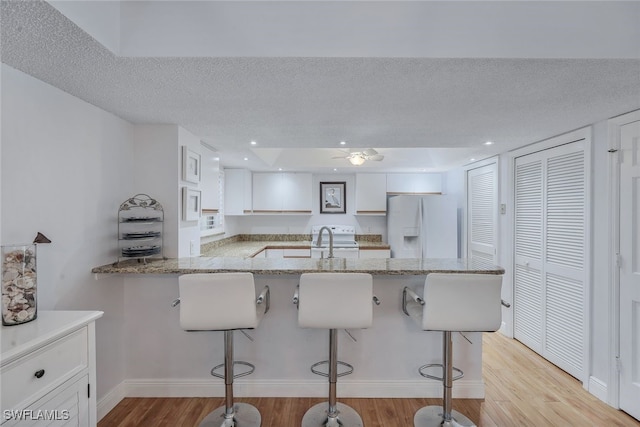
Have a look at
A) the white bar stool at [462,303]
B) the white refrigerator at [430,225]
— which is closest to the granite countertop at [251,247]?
the white refrigerator at [430,225]

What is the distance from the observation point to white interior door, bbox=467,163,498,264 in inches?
150

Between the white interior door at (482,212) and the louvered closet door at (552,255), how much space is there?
371 mm

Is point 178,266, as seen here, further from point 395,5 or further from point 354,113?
point 395,5

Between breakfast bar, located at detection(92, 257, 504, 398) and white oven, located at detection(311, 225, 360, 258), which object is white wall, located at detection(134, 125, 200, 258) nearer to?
breakfast bar, located at detection(92, 257, 504, 398)

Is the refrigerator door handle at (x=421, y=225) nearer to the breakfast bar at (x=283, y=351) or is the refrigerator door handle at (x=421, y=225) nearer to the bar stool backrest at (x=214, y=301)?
the breakfast bar at (x=283, y=351)

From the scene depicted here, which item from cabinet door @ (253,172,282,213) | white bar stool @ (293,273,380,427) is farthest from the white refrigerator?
white bar stool @ (293,273,380,427)

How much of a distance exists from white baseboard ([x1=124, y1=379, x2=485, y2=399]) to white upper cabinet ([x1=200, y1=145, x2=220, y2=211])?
1600 millimetres

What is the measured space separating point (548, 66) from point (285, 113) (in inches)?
59.3

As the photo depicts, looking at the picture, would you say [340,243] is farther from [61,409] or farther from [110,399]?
A: [61,409]

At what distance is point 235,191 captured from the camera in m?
4.95

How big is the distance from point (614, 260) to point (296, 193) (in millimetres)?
3982

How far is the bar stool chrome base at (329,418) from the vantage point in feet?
6.59

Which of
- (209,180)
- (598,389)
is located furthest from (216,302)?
(598,389)

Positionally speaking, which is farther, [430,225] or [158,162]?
[430,225]
